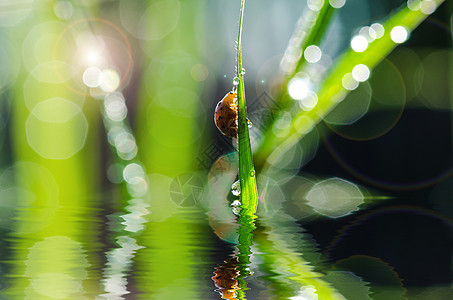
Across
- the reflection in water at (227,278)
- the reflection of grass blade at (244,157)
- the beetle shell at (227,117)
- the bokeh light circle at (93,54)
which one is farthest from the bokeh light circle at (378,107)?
the reflection in water at (227,278)

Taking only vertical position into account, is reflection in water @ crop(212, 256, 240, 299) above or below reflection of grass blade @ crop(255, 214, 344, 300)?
above

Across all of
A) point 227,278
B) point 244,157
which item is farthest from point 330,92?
point 227,278

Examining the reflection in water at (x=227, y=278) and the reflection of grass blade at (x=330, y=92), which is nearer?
the reflection in water at (x=227, y=278)

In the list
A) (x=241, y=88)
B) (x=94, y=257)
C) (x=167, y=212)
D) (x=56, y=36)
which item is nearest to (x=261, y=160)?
(x=241, y=88)

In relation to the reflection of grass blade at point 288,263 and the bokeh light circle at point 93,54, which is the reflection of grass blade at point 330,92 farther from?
the bokeh light circle at point 93,54

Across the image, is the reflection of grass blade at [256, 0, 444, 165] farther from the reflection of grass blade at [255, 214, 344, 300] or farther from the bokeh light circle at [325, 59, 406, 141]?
the bokeh light circle at [325, 59, 406, 141]

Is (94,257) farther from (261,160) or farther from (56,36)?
(56,36)

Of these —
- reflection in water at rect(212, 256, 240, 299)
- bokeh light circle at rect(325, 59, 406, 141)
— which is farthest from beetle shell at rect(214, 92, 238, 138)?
bokeh light circle at rect(325, 59, 406, 141)
